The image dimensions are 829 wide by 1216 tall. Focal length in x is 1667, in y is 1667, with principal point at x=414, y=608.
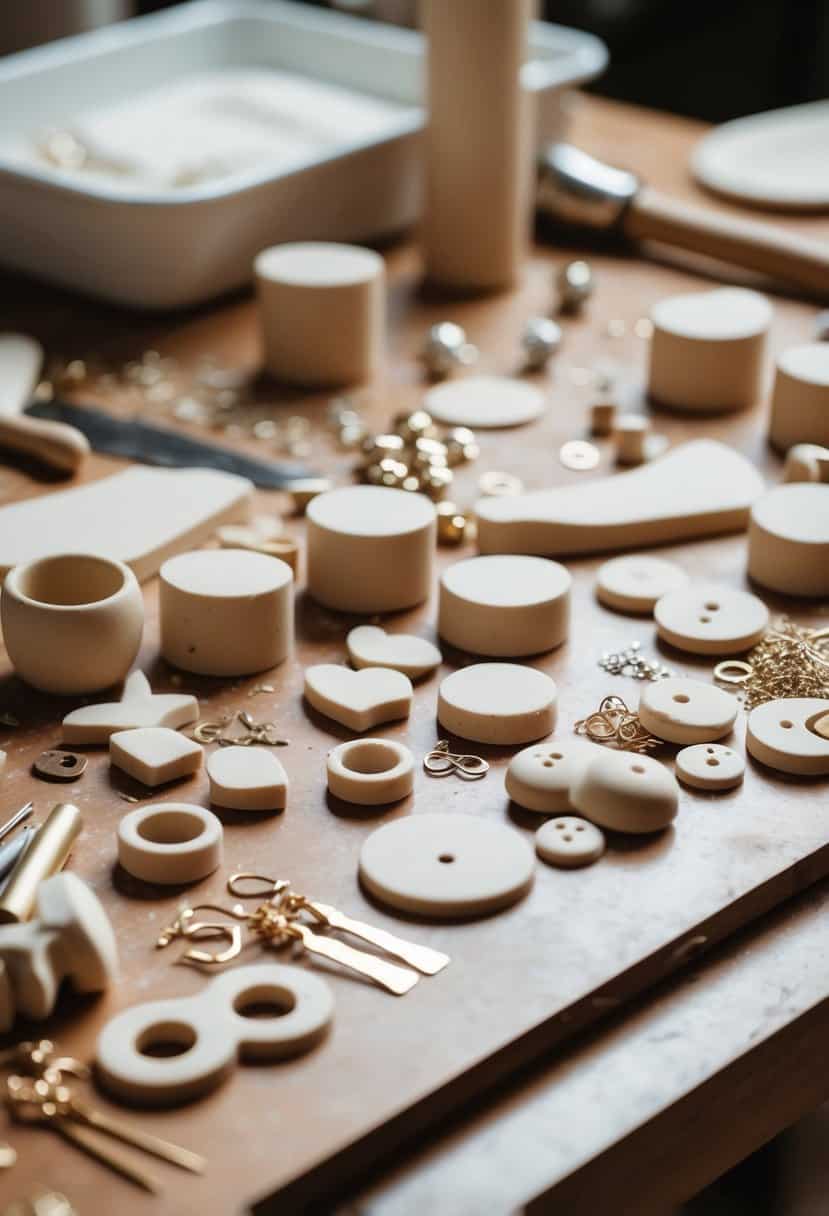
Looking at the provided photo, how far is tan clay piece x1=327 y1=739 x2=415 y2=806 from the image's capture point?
3.14 ft

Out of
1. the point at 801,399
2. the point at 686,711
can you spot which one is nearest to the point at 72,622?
the point at 686,711

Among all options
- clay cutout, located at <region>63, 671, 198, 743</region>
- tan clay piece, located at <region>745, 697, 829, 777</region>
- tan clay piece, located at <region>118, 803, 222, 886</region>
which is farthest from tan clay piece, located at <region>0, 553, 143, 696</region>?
tan clay piece, located at <region>745, 697, 829, 777</region>

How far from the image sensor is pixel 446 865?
2.92ft

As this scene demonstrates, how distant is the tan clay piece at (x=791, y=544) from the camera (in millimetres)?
1188

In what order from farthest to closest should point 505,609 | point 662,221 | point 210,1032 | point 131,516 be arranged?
point 662,221
point 131,516
point 505,609
point 210,1032

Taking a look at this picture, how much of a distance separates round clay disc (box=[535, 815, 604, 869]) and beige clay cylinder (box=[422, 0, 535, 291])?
36.9 inches

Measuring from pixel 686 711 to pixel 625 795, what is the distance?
13 cm

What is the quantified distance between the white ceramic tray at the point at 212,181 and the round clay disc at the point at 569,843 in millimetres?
858

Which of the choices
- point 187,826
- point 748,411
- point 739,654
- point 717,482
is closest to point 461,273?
point 748,411

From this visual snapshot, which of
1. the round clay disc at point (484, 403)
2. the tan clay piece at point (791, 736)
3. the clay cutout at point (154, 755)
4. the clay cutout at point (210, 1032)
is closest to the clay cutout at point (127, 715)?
the clay cutout at point (154, 755)

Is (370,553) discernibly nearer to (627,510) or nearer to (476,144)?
(627,510)

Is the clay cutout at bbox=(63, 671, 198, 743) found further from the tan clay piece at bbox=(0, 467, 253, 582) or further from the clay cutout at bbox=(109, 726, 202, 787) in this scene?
the tan clay piece at bbox=(0, 467, 253, 582)

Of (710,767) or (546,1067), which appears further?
(710,767)

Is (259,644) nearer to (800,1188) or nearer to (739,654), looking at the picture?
(739,654)
